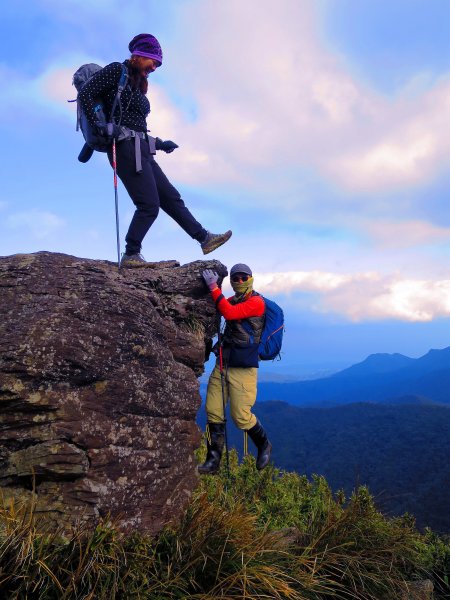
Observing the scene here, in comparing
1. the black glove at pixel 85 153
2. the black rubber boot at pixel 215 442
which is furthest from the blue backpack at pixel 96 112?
the black rubber boot at pixel 215 442

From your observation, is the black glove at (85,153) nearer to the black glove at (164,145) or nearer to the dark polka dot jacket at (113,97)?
the dark polka dot jacket at (113,97)

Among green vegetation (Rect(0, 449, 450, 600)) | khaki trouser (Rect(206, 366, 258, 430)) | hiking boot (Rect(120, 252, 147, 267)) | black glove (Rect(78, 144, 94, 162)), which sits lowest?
green vegetation (Rect(0, 449, 450, 600))

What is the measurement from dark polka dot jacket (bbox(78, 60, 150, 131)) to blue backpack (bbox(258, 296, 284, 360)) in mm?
4029

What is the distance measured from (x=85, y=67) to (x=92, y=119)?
112 cm

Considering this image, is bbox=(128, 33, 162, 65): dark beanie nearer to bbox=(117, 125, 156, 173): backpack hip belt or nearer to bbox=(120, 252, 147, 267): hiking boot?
bbox=(117, 125, 156, 173): backpack hip belt

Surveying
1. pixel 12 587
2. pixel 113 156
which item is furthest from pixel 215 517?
pixel 113 156

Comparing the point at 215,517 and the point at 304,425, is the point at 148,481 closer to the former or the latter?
the point at 215,517

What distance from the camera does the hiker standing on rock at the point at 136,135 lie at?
333 inches

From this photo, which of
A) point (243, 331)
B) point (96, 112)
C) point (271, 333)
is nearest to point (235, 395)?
point (243, 331)

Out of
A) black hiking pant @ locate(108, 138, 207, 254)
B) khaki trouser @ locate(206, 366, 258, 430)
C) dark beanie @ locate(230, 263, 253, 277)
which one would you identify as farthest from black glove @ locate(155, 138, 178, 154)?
khaki trouser @ locate(206, 366, 258, 430)

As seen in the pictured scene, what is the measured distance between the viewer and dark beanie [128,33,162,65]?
8.48m

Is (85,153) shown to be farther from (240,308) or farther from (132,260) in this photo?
(240,308)

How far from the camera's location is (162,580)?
5.86 meters

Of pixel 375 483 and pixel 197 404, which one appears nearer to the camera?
pixel 197 404
